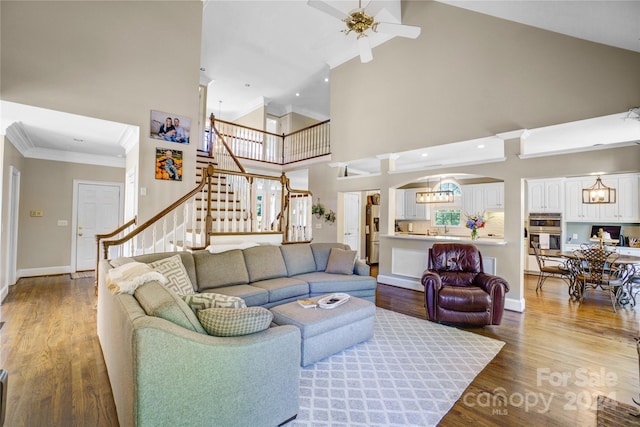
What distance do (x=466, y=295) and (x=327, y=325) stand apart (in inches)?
75.1

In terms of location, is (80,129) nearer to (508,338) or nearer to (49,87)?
(49,87)

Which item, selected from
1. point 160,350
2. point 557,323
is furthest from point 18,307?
point 557,323

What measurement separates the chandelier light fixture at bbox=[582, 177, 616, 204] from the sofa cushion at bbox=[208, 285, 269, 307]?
727cm

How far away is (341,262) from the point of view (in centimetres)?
436

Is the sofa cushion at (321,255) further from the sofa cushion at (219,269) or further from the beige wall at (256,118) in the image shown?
the beige wall at (256,118)

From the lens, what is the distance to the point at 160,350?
4.41 ft

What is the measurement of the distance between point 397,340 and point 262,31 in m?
6.42

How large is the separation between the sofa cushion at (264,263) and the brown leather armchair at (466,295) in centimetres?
197

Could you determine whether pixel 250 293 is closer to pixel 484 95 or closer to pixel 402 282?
pixel 402 282

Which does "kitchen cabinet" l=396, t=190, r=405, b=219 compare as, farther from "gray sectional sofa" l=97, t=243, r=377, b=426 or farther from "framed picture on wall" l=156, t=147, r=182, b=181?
"gray sectional sofa" l=97, t=243, r=377, b=426

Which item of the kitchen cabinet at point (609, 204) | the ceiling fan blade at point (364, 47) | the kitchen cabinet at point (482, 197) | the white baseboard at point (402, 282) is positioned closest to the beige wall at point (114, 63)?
the ceiling fan blade at point (364, 47)

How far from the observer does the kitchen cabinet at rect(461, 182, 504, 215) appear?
7.69 m

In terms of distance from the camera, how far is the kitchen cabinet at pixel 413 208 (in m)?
8.77

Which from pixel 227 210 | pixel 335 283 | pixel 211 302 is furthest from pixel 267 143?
pixel 211 302
